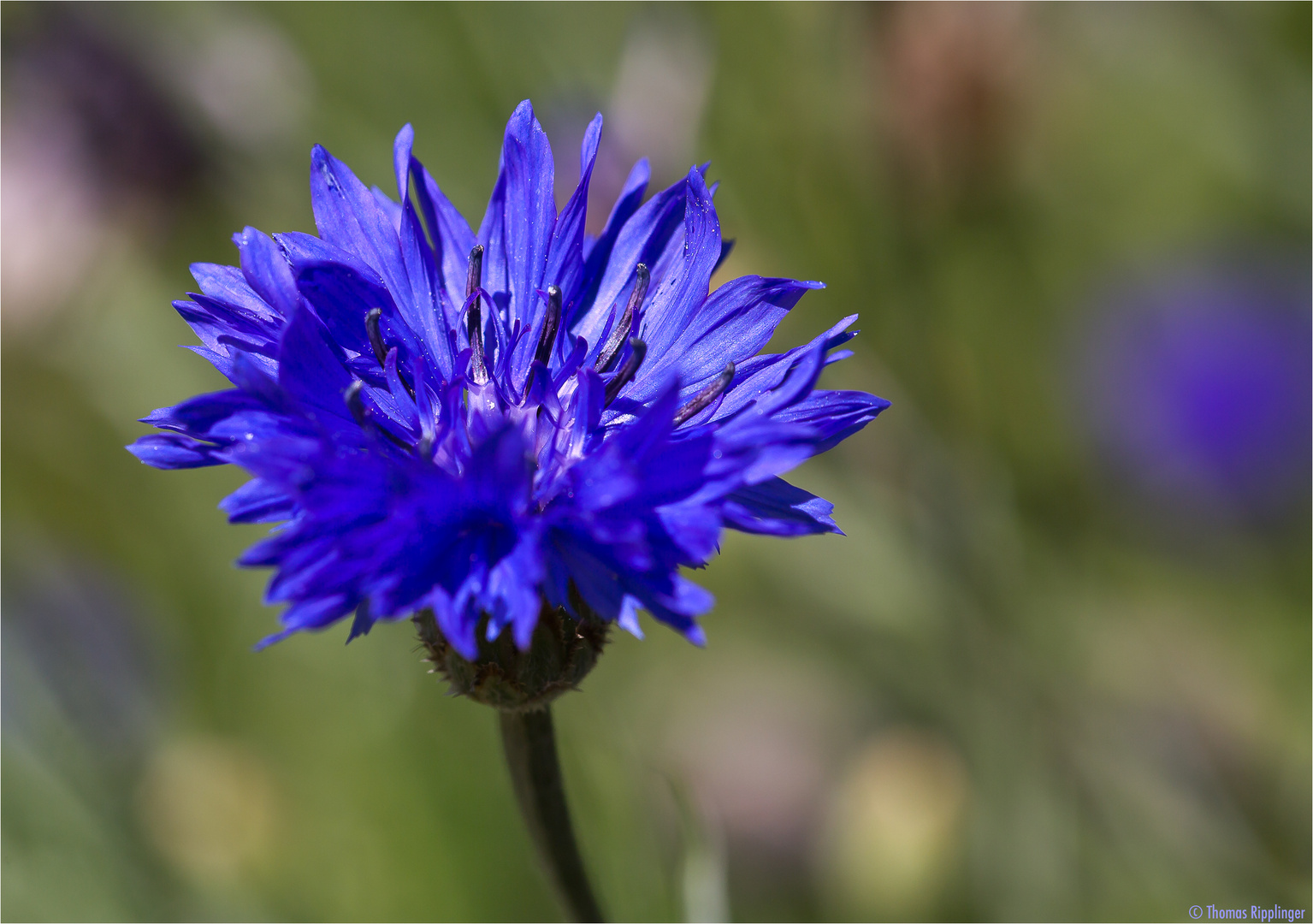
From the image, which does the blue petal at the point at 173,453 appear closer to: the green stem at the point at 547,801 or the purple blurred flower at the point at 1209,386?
the green stem at the point at 547,801

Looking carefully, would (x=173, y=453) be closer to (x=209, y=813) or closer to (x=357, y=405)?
(x=357, y=405)

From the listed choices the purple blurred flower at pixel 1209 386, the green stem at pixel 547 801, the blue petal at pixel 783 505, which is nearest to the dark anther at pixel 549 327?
the blue petal at pixel 783 505

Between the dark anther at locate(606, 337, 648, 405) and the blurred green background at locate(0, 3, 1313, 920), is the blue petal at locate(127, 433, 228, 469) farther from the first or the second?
the blurred green background at locate(0, 3, 1313, 920)

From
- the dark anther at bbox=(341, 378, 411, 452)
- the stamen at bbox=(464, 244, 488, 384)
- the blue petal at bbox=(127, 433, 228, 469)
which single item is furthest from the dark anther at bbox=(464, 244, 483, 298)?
the blue petal at bbox=(127, 433, 228, 469)

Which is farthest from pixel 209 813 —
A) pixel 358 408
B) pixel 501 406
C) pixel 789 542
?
pixel 358 408

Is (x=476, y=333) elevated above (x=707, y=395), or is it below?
above
